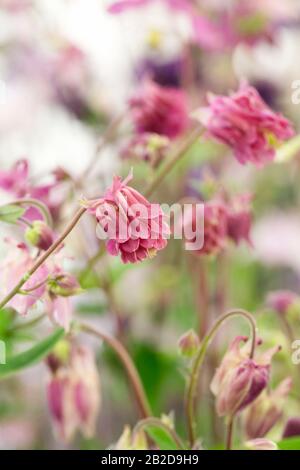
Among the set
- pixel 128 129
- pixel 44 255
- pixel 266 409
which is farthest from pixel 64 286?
pixel 128 129

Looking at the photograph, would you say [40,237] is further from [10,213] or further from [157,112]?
[157,112]

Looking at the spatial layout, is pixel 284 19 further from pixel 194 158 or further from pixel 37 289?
pixel 37 289

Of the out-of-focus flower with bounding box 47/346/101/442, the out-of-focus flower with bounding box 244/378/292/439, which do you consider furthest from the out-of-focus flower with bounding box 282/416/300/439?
the out-of-focus flower with bounding box 47/346/101/442

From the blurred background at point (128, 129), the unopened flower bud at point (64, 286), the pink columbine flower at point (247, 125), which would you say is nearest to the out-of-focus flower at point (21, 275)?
the unopened flower bud at point (64, 286)

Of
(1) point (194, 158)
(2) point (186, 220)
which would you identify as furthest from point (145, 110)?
(1) point (194, 158)

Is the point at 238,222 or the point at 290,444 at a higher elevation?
the point at 238,222

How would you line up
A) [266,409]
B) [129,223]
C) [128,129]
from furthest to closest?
1. [128,129]
2. [266,409]
3. [129,223]
